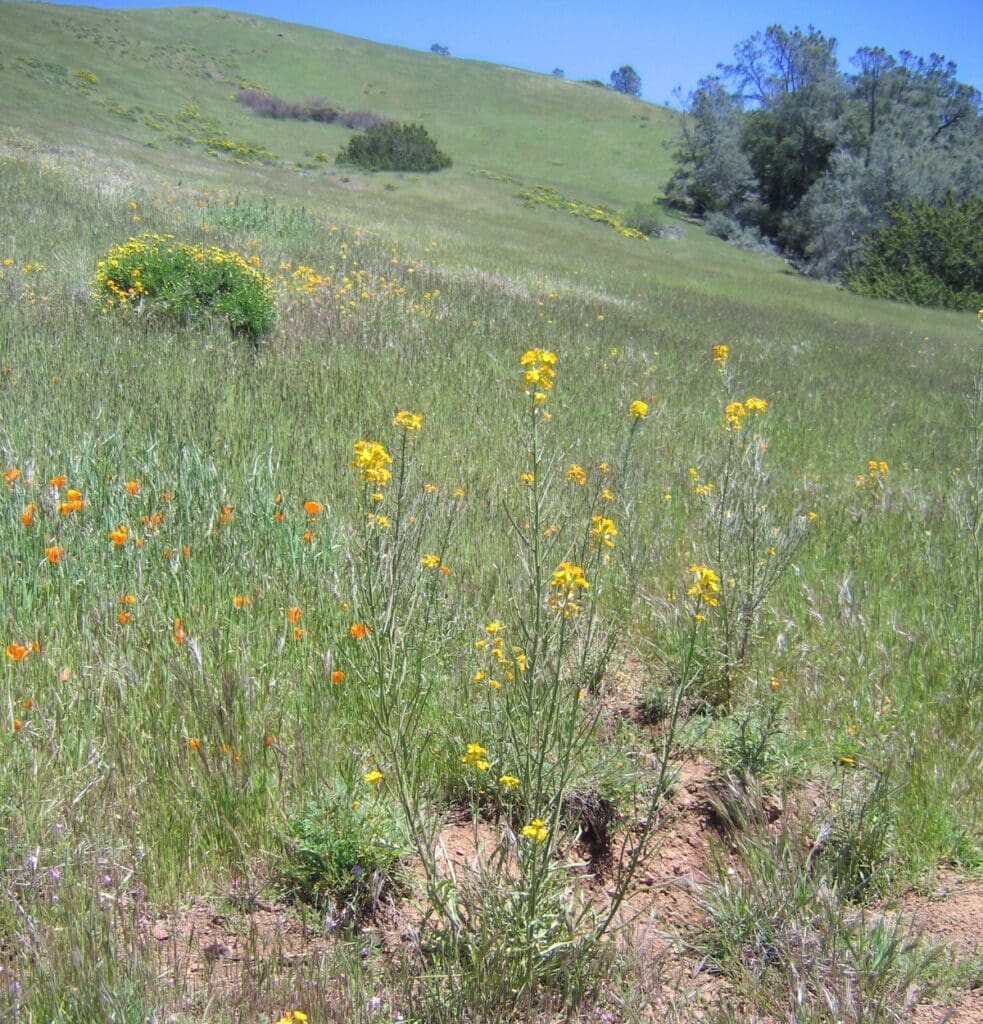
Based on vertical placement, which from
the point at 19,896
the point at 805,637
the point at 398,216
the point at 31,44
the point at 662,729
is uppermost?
the point at 31,44

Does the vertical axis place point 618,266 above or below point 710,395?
above

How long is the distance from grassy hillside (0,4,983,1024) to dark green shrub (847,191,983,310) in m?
24.9

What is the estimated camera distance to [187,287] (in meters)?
6.95

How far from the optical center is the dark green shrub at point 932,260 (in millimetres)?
29125

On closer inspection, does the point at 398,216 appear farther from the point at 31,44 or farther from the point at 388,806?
the point at 31,44

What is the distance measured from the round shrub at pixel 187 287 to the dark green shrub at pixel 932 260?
2784cm

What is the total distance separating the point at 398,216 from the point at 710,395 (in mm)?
15452

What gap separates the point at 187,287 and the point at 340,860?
5.98 metres

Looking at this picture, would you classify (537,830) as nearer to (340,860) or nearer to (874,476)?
(340,860)

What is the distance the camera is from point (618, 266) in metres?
21.7

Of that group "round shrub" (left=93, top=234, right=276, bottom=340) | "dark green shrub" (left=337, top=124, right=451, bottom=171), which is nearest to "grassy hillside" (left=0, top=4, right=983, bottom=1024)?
"round shrub" (left=93, top=234, right=276, bottom=340)

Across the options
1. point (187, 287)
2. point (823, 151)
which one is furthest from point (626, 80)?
point (187, 287)

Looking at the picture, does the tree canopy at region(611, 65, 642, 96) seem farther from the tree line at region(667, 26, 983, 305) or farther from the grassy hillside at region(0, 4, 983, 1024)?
the grassy hillside at region(0, 4, 983, 1024)

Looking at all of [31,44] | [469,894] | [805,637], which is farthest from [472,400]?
[31,44]
